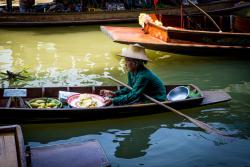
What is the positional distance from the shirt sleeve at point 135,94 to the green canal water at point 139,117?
41 centimetres

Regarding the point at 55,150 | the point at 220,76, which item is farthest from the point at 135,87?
the point at 220,76

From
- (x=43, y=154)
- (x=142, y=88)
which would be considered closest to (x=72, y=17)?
(x=142, y=88)

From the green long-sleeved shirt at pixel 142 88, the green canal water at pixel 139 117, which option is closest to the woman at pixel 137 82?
the green long-sleeved shirt at pixel 142 88

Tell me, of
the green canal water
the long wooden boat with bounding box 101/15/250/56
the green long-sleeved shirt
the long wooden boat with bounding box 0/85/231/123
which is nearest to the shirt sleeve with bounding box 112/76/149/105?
the green long-sleeved shirt

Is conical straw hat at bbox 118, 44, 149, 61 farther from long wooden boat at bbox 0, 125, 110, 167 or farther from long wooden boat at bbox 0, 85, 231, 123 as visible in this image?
long wooden boat at bbox 0, 125, 110, 167

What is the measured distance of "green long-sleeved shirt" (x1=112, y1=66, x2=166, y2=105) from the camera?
20.0ft

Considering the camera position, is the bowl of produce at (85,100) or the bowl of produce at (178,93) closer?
the bowl of produce at (85,100)

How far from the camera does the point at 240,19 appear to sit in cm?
1146

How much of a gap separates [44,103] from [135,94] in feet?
4.99

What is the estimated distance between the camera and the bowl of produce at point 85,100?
247 inches

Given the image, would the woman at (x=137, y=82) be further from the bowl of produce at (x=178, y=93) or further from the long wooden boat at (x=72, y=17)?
the long wooden boat at (x=72, y=17)

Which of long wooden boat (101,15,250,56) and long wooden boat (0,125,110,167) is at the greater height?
long wooden boat (101,15,250,56)

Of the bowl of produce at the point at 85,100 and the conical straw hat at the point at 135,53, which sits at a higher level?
the conical straw hat at the point at 135,53

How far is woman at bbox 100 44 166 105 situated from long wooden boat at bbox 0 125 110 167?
243cm
